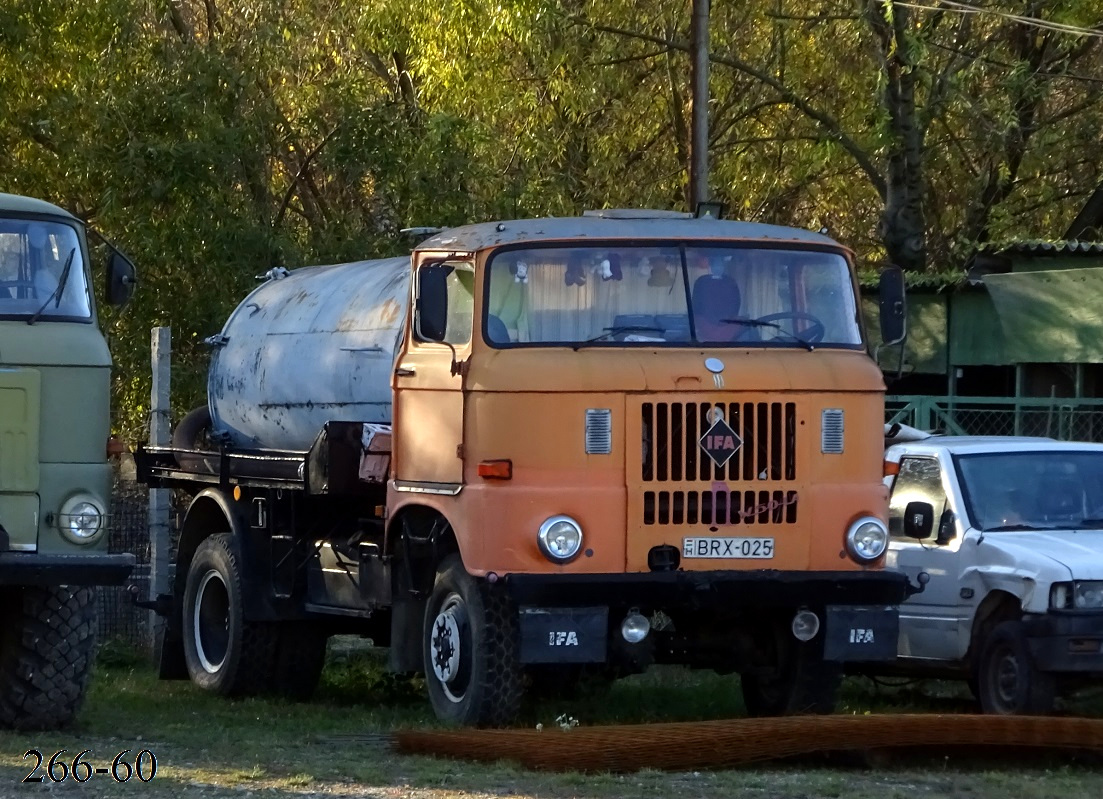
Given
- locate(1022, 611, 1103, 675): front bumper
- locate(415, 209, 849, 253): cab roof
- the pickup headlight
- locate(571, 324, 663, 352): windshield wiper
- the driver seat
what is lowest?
locate(1022, 611, 1103, 675): front bumper

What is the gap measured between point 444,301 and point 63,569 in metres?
2.31

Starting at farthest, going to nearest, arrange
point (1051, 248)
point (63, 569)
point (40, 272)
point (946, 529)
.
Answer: point (1051, 248) → point (946, 529) → point (40, 272) → point (63, 569)

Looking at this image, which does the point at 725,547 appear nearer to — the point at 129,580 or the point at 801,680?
the point at 801,680

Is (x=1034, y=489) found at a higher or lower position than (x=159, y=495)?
higher

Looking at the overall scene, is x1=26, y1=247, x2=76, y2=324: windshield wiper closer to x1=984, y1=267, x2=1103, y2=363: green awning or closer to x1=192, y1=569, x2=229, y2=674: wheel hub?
x1=192, y1=569, x2=229, y2=674: wheel hub

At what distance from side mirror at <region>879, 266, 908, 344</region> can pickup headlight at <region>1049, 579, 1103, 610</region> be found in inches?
61.0

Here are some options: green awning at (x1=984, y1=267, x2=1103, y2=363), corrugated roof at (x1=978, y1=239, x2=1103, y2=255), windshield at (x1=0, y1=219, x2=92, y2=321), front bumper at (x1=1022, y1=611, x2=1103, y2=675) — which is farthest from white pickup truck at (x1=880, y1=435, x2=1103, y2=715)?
corrugated roof at (x1=978, y1=239, x2=1103, y2=255)

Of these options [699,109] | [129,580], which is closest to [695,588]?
[129,580]

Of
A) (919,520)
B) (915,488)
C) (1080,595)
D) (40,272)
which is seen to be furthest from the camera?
(915,488)

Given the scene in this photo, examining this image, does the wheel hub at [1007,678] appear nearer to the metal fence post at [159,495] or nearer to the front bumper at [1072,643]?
the front bumper at [1072,643]

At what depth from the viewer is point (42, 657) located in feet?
29.7

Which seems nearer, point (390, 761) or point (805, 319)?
point (390, 761)

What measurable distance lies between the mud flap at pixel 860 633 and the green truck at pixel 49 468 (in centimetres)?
345

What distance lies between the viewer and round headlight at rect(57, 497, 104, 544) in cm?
886
